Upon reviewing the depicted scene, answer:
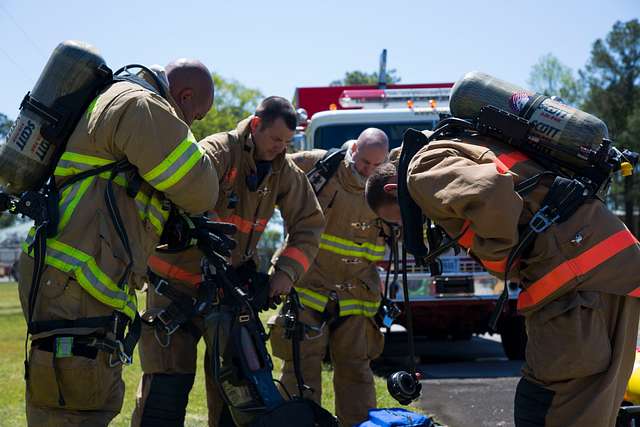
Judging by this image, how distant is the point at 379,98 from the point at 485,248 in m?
6.39

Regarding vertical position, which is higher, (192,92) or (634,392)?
(192,92)

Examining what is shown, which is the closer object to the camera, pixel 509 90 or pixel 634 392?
pixel 509 90

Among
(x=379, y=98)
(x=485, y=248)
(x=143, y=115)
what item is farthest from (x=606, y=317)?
(x=379, y=98)

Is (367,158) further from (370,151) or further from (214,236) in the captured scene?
(214,236)

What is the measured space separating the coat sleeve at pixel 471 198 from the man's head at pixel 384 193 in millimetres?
805

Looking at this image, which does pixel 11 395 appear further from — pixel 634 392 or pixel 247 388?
pixel 634 392

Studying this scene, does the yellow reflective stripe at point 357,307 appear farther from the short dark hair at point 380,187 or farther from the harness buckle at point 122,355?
the harness buckle at point 122,355

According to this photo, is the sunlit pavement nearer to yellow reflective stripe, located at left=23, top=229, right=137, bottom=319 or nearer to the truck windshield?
the truck windshield

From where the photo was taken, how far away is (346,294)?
544 cm

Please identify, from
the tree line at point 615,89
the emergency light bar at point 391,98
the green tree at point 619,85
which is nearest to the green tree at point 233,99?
the tree line at point 615,89

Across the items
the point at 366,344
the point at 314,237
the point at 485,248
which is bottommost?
the point at 366,344

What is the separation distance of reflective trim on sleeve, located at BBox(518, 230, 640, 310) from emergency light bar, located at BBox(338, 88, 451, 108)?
6.06 meters

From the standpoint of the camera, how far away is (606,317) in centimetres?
302

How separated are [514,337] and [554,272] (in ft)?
20.6
